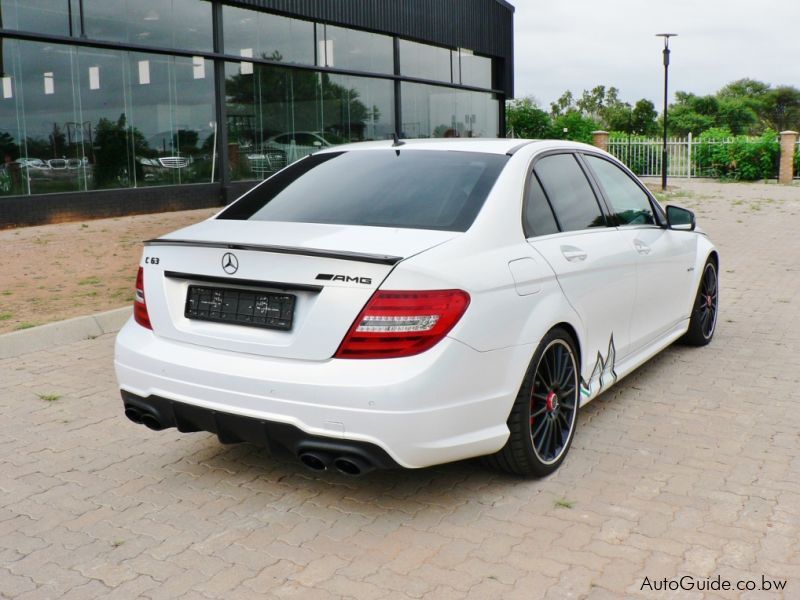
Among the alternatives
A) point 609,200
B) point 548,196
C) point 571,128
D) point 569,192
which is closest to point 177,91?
point 609,200

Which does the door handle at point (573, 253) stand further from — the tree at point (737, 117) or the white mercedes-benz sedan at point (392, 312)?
the tree at point (737, 117)

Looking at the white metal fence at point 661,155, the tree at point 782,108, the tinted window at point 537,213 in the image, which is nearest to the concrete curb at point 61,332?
the tinted window at point 537,213

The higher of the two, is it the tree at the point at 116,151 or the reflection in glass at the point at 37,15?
the reflection in glass at the point at 37,15

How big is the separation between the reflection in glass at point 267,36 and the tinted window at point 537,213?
16005 mm

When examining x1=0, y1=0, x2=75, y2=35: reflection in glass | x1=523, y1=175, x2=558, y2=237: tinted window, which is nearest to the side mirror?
x1=523, y1=175, x2=558, y2=237: tinted window

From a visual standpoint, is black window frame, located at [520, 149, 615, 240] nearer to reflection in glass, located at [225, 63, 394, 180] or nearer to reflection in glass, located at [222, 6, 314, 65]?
reflection in glass, located at [225, 63, 394, 180]

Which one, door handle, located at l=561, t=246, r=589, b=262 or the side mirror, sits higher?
the side mirror

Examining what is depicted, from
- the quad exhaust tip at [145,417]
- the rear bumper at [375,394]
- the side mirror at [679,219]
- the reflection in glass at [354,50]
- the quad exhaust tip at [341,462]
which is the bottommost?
the quad exhaust tip at [341,462]

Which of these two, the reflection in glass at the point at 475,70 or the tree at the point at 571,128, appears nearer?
the reflection in glass at the point at 475,70

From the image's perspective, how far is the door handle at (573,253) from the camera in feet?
14.5

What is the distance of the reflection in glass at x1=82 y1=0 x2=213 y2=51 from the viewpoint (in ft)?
52.9

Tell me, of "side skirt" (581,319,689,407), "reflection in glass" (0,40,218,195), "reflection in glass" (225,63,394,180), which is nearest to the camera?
"side skirt" (581,319,689,407)

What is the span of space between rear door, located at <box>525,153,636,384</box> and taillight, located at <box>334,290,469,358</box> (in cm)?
95

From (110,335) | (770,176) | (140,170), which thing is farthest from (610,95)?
(110,335)
